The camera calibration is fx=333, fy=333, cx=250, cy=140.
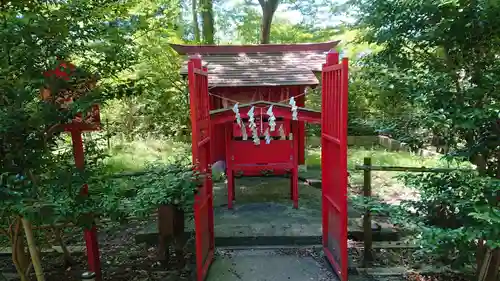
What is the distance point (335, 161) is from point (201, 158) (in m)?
1.62

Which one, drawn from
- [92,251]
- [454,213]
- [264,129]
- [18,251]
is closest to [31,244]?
[18,251]

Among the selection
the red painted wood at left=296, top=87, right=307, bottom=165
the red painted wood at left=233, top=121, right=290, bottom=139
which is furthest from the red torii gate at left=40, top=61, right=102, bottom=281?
the red painted wood at left=296, top=87, right=307, bottom=165

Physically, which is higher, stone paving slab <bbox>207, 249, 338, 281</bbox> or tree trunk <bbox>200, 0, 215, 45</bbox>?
tree trunk <bbox>200, 0, 215, 45</bbox>

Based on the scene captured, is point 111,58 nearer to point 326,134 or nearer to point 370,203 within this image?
point 326,134

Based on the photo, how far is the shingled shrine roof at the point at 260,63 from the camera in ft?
23.0

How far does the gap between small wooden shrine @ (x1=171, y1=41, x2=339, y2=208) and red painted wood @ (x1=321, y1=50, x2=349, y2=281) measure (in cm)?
104

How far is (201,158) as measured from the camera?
393 cm

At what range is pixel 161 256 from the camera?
4477mm

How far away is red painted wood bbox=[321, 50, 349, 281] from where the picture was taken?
12.0ft

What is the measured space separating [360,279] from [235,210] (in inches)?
108

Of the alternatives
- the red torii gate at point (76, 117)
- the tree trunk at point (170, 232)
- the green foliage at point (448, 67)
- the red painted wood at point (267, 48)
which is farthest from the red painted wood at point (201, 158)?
the red painted wood at point (267, 48)

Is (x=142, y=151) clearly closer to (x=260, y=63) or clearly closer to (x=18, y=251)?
(x=260, y=63)

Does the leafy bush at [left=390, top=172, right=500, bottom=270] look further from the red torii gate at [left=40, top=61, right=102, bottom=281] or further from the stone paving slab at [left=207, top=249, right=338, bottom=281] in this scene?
the red torii gate at [left=40, top=61, right=102, bottom=281]

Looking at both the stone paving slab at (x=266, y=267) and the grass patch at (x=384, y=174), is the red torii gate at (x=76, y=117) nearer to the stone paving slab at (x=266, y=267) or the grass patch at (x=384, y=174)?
the stone paving slab at (x=266, y=267)
